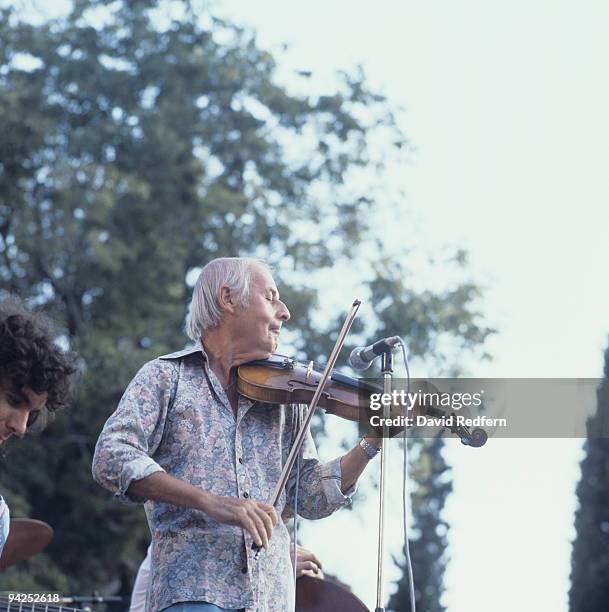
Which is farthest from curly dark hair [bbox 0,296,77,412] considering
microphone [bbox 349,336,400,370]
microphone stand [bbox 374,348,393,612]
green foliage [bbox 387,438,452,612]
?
green foliage [bbox 387,438,452,612]

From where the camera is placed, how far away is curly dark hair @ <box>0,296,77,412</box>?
2342 millimetres

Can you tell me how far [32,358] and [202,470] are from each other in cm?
64

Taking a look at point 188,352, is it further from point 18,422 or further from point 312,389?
point 18,422

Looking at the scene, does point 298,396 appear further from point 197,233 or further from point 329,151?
point 329,151

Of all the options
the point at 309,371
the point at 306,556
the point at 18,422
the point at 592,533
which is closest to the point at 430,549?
the point at 592,533

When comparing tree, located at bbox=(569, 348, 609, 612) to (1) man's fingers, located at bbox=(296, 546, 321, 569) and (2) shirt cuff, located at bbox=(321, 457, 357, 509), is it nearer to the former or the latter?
(1) man's fingers, located at bbox=(296, 546, 321, 569)

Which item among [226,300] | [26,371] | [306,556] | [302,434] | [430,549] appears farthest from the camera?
[430,549]

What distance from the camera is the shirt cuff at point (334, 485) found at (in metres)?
3.05

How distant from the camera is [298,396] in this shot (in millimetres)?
3139

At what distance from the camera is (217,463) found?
281 cm

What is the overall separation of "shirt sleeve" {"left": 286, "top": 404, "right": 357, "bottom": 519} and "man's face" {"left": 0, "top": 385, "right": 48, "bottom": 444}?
0.94 metres

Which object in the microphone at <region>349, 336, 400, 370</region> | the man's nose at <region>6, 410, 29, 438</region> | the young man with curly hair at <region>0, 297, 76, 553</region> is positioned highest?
the microphone at <region>349, 336, 400, 370</region>

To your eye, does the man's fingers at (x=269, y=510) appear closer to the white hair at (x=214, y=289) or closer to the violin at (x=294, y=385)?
the violin at (x=294, y=385)

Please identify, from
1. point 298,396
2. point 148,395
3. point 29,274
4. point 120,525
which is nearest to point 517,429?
point 298,396
